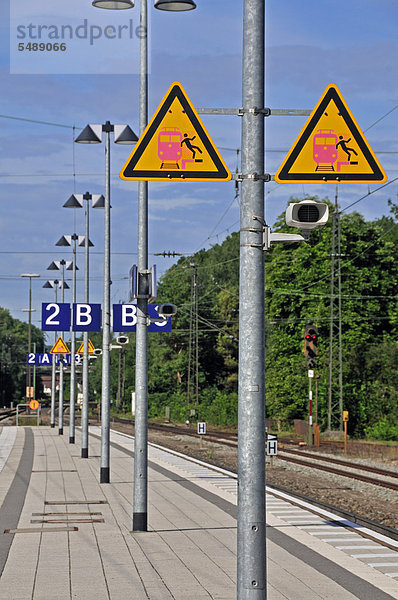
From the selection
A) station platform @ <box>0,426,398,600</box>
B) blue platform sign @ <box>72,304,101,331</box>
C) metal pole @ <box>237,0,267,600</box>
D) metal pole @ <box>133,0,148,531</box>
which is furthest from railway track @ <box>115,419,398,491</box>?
metal pole @ <box>237,0,267,600</box>

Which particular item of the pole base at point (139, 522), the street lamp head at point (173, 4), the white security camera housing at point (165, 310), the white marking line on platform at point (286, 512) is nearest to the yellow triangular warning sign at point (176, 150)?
the street lamp head at point (173, 4)

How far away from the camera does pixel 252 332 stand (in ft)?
22.2

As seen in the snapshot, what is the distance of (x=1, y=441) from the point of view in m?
44.4

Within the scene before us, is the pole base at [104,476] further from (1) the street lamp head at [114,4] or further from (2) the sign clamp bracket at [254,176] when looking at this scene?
(2) the sign clamp bracket at [254,176]

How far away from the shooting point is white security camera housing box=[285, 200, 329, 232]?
716cm

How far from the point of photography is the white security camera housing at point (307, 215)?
7156 millimetres

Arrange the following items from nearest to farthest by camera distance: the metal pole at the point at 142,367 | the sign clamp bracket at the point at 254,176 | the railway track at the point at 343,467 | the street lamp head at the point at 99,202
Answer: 1. the sign clamp bracket at the point at 254,176
2. the metal pole at the point at 142,367
3. the railway track at the point at 343,467
4. the street lamp head at the point at 99,202

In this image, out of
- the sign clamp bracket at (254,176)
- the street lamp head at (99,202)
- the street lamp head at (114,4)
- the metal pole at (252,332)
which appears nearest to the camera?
the metal pole at (252,332)

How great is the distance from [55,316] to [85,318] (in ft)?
6.63

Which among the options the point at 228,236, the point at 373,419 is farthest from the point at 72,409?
the point at 228,236

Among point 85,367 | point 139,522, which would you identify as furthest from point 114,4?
point 85,367

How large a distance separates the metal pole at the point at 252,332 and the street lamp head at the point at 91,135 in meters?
15.8

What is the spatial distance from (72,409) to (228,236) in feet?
342

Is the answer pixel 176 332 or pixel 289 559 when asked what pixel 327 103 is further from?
pixel 176 332
